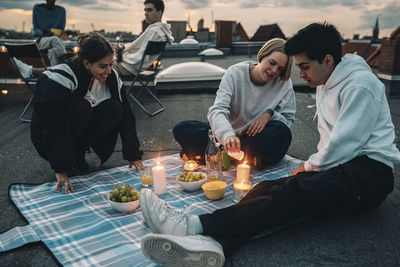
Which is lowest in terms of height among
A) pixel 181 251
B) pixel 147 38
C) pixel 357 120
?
pixel 181 251

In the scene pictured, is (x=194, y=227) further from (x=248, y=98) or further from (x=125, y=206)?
(x=248, y=98)

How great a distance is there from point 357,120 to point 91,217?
6.12 ft

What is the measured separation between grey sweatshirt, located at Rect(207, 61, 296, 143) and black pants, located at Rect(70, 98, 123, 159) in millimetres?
897

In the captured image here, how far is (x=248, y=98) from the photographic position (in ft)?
9.53

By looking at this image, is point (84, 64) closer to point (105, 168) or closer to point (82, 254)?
point (105, 168)

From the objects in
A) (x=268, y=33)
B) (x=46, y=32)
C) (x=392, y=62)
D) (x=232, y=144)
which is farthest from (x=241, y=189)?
(x=268, y=33)

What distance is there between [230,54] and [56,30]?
395 inches

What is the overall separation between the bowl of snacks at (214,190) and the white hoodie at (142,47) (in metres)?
3.37

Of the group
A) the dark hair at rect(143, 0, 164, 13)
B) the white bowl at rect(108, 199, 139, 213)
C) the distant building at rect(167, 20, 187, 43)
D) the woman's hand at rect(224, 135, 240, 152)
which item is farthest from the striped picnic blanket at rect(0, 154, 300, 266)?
the distant building at rect(167, 20, 187, 43)

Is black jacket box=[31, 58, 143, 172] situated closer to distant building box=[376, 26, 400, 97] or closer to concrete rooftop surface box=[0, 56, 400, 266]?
concrete rooftop surface box=[0, 56, 400, 266]

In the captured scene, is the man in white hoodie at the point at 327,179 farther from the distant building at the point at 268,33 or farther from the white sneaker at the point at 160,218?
the distant building at the point at 268,33

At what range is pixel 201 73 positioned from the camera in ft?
24.1

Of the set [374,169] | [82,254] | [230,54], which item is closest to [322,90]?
[374,169]

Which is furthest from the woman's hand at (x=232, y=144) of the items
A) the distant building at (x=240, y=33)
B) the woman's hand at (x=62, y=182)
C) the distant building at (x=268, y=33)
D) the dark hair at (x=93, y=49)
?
the distant building at (x=240, y=33)
